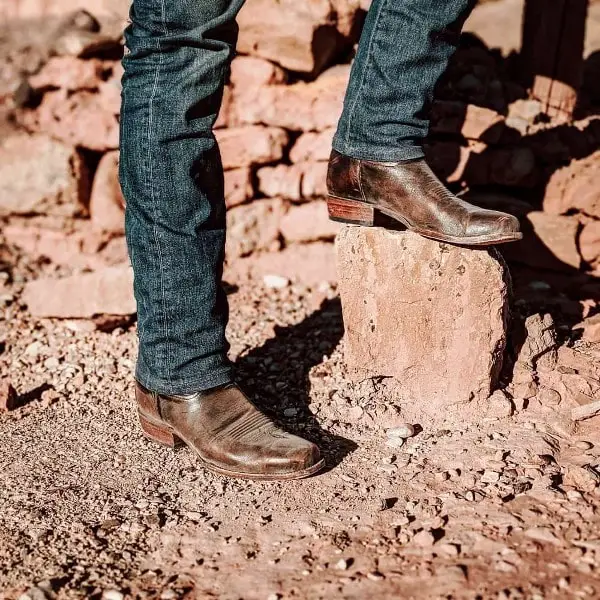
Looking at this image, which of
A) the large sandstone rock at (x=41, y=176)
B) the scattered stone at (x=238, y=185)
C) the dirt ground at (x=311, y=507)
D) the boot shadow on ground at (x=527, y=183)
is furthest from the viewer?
the large sandstone rock at (x=41, y=176)

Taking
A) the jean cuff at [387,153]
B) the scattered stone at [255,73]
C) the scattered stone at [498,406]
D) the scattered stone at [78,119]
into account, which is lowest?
the scattered stone at [498,406]

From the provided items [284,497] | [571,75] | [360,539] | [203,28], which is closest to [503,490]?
[360,539]

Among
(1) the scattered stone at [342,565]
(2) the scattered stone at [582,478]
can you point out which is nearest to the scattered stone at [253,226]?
(2) the scattered stone at [582,478]

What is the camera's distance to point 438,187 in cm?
252

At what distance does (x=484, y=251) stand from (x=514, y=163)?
1.13 meters

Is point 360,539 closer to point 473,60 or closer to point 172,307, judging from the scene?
point 172,307

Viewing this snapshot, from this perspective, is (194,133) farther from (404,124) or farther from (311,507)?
(311,507)

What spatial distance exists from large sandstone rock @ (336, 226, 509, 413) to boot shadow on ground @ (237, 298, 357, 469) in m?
0.23

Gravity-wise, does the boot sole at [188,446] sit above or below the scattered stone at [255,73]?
below

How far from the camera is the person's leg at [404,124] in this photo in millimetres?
2414

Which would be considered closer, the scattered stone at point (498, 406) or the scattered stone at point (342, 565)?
the scattered stone at point (342, 565)

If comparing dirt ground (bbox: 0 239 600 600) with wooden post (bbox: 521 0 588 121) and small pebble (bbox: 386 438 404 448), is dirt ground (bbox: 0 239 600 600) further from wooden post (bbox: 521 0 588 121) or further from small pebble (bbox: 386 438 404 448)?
wooden post (bbox: 521 0 588 121)

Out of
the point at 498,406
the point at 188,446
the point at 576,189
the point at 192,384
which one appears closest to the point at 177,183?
the point at 192,384

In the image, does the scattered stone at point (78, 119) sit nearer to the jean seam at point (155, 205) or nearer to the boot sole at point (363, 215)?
the boot sole at point (363, 215)
